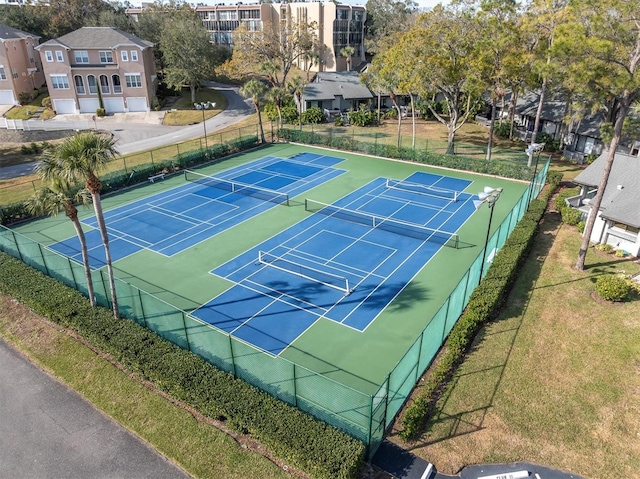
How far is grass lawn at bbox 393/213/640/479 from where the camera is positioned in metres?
11.5

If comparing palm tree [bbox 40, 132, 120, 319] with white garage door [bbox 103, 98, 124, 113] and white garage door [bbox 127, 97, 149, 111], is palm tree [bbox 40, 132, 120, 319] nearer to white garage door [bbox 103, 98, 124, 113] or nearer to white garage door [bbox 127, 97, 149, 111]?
white garage door [bbox 127, 97, 149, 111]

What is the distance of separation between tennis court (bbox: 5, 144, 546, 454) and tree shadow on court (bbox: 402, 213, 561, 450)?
1.01 meters

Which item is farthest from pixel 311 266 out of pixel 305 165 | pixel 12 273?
pixel 305 165

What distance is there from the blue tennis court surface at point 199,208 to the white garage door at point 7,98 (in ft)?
128

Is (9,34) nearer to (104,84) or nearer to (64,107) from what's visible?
(64,107)

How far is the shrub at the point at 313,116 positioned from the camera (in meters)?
49.2

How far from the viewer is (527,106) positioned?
43.0 metres

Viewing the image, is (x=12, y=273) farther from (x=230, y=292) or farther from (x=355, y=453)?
(x=355, y=453)

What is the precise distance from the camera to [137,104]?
55.0m

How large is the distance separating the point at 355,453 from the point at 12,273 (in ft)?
50.3

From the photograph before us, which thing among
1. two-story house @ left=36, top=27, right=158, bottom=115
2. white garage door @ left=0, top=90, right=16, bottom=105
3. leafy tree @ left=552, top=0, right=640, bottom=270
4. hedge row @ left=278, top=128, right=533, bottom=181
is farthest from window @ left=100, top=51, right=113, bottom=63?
leafy tree @ left=552, top=0, right=640, bottom=270

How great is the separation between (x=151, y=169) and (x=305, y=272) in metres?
17.9

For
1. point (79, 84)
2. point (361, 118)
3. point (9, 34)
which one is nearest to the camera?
point (361, 118)

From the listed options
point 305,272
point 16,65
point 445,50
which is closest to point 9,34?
point 16,65
